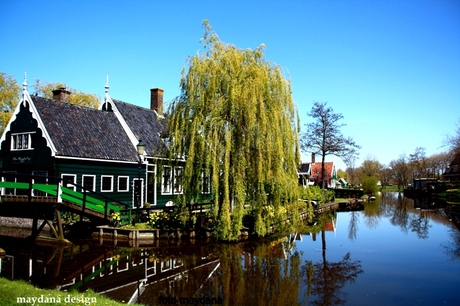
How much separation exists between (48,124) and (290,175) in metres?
13.0

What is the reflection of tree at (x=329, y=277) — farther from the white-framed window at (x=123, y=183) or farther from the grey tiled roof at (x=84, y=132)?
the grey tiled roof at (x=84, y=132)

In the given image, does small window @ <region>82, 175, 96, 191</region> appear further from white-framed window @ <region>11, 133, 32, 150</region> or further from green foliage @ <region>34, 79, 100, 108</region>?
green foliage @ <region>34, 79, 100, 108</region>

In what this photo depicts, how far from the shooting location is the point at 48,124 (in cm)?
2011

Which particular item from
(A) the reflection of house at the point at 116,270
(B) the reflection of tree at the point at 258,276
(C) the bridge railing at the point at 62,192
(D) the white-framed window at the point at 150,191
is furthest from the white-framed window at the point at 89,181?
(B) the reflection of tree at the point at 258,276

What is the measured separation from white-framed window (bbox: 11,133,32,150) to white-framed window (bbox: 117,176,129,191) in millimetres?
5082

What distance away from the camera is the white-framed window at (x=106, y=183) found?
→ 21.2 metres

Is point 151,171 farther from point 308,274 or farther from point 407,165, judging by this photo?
point 407,165

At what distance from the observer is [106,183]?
70.5 feet

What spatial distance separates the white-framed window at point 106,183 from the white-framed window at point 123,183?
0.58 metres

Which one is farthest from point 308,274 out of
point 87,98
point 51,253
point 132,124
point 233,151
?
point 87,98

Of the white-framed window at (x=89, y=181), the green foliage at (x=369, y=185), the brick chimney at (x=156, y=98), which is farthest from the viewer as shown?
the green foliage at (x=369, y=185)

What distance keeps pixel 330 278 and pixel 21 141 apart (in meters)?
17.9

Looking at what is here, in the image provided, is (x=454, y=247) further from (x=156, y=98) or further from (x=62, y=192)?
(x=156, y=98)

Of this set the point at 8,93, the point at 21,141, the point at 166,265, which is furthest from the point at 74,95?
the point at 166,265
